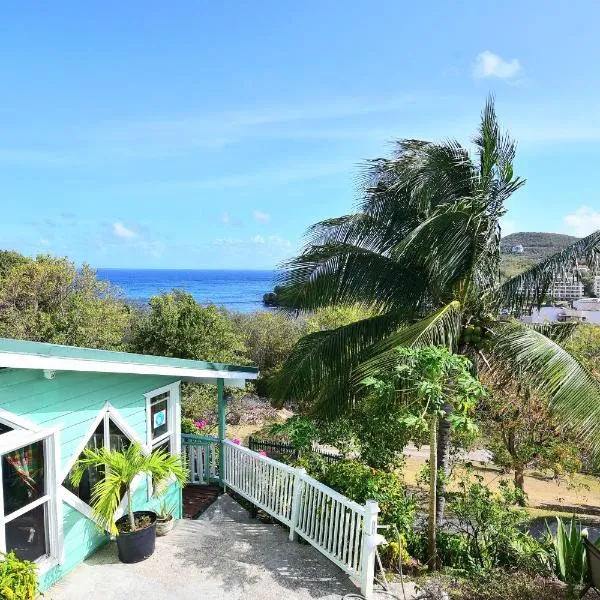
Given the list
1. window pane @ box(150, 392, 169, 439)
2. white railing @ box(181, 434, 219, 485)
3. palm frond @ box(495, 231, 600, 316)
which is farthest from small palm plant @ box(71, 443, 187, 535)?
palm frond @ box(495, 231, 600, 316)

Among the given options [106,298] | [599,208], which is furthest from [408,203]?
[106,298]

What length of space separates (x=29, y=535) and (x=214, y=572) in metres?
2.19

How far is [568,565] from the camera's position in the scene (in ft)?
18.5

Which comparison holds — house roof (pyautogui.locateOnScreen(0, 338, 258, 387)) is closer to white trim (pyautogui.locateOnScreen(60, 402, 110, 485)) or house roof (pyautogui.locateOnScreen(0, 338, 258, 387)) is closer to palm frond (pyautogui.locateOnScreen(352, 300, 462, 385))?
white trim (pyautogui.locateOnScreen(60, 402, 110, 485))

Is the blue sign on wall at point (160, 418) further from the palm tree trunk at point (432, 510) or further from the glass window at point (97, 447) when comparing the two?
the palm tree trunk at point (432, 510)

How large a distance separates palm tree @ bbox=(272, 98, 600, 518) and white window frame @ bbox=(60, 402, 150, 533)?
291 centimetres

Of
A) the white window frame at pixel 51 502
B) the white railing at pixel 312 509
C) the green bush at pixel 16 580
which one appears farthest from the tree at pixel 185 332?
the green bush at pixel 16 580

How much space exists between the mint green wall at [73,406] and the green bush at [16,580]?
947mm

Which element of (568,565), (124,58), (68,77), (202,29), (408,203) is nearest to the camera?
(568,565)

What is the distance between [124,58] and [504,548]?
14900mm

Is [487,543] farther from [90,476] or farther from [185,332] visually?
[185,332]

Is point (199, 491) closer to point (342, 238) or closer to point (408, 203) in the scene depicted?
point (342, 238)

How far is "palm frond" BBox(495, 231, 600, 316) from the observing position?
6.84m

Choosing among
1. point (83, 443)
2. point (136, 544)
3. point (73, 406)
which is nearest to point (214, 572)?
point (136, 544)
